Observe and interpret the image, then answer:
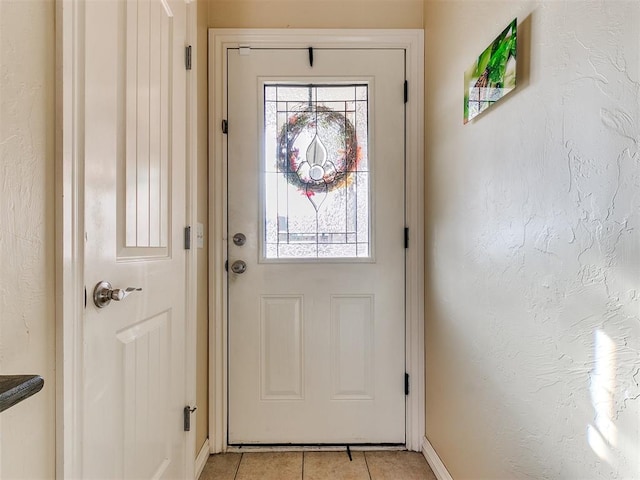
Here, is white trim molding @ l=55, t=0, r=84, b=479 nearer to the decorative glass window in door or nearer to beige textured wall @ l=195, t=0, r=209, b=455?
beige textured wall @ l=195, t=0, r=209, b=455

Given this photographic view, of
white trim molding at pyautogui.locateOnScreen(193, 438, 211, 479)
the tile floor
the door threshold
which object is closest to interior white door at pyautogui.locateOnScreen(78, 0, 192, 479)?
white trim molding at pyautogui.locateOnScreen(193, 438, 211, 479)

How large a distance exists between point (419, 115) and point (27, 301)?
1706mm

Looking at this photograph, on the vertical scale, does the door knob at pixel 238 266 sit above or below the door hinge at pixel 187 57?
below

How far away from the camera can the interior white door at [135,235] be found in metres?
0.87

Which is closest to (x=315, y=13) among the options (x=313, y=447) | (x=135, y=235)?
(x=135, y=235)

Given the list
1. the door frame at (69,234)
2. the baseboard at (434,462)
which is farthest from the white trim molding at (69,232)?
the baseboard at (434,462)

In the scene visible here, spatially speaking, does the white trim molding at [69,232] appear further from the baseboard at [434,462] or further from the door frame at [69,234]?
the baseboard at [434,462]

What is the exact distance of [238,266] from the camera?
176 centimetres

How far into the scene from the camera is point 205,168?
172cm

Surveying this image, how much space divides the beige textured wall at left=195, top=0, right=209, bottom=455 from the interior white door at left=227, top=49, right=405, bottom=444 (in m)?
0.12

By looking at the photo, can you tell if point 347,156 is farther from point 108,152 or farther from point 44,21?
point 44,21

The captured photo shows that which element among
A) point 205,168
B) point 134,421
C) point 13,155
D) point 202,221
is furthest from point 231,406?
point 13,155

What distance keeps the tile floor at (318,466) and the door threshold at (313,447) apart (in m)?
0.02

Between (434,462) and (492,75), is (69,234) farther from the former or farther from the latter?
(434,462)
